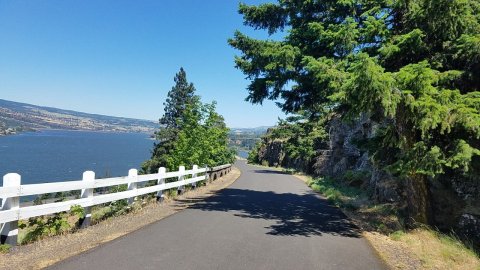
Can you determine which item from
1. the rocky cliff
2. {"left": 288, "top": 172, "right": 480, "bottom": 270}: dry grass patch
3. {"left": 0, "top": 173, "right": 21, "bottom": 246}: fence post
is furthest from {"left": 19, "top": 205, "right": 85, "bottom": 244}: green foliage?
the rocky cliff

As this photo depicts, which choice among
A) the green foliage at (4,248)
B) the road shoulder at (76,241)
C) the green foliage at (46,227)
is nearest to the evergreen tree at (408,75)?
the road shoulder at (76,241)

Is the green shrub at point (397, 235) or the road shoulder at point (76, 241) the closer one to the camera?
the road shoulder at point (76, 241)

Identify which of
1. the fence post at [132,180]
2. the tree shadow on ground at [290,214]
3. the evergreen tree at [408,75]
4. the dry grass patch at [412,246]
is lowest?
the tree shadow on ground at [290,214]

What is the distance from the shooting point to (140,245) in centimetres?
754

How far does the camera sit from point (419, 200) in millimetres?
10773

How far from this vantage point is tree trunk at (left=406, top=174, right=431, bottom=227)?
1066 centimetres

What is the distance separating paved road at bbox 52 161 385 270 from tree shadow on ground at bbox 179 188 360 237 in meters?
0.03

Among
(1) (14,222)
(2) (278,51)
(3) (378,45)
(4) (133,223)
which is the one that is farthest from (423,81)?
(1) (14,222)

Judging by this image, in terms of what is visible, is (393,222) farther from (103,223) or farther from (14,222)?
(14,222)

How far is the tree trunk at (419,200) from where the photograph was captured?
10656 mm

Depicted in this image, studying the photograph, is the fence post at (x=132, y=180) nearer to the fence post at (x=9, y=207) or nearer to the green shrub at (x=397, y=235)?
the fence post at (x=9, y=207)

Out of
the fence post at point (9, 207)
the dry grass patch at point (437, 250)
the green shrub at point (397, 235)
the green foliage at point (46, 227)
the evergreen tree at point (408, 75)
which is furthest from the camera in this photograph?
the green shrub at point (397, 235)

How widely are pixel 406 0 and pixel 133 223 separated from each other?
8905mm

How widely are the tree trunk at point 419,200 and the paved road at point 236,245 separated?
1.61 m
